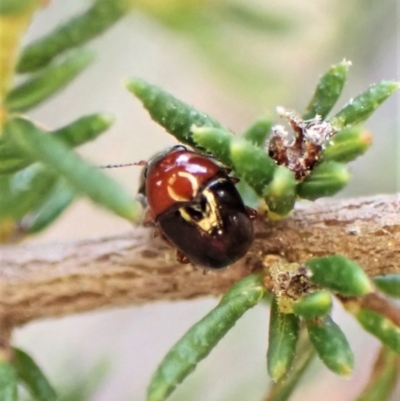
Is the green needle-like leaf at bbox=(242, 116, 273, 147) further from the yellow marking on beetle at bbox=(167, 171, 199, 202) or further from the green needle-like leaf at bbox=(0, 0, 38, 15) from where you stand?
the green needle-like leaf at bbox=(0, 0, 38, 15)

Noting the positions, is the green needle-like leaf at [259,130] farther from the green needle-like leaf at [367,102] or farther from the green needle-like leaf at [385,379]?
the green needle-like leaf at [385,379]

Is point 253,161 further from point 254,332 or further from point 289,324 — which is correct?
point 254,332

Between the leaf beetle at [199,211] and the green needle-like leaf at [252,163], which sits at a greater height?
the green needle-like leaf at [252,163]

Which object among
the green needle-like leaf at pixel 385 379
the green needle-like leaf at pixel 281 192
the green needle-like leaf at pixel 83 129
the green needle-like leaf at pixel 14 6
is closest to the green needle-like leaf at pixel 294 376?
the green needle-like leaf at pixel 385 379

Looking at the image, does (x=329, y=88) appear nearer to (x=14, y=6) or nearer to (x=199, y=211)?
(x=199, y=211)

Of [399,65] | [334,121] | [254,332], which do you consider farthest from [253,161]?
[399,65]

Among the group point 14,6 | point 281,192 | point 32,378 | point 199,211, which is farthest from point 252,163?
point 32,378

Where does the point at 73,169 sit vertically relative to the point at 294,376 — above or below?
above
